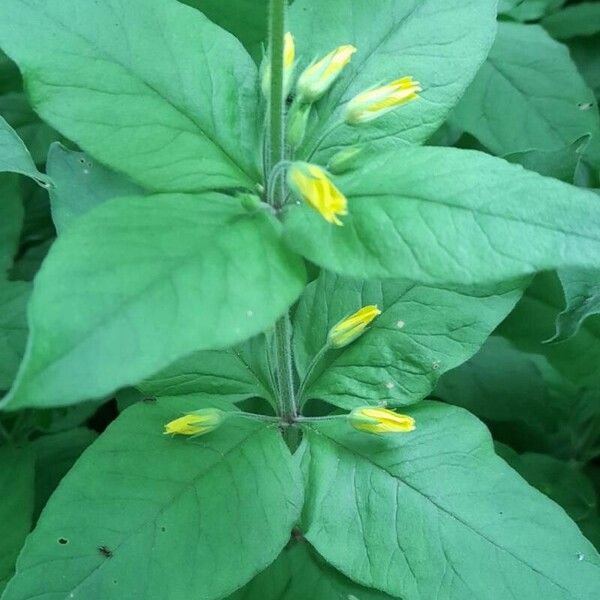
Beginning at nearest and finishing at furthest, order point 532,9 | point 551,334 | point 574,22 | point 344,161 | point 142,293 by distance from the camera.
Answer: point 142,293
point 344,161
point 551,334
point 532,9
point 574,22

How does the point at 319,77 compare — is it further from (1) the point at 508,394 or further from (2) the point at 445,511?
(1) the point at 508,394

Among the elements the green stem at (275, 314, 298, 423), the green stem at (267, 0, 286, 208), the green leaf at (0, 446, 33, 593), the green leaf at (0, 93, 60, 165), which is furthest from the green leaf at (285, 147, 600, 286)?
the green leaf at (0, 93, 60, 165)

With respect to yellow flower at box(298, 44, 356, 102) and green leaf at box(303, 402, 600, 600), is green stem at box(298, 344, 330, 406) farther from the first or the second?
yellow flower at box(298, 44, 356, 102)

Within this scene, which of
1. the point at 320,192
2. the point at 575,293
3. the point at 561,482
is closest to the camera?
the point at 320,192

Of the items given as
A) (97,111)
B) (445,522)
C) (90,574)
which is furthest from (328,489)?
(97,111)

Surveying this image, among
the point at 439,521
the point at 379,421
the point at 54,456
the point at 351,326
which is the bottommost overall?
the point at 54,456

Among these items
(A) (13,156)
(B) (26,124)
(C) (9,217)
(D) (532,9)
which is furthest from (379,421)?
(D) (532,9)
